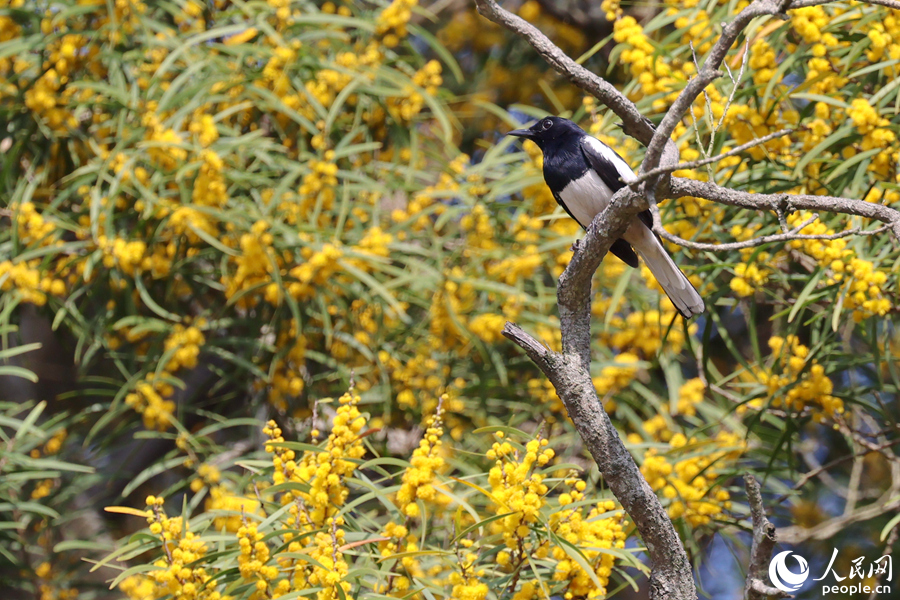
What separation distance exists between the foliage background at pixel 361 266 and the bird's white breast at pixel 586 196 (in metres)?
0.20

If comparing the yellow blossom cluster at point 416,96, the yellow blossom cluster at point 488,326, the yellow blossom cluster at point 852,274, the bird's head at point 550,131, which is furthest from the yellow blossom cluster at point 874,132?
the yellow blossom cluster at point 416,96

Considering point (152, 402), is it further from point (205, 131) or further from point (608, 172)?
point (608, 172)

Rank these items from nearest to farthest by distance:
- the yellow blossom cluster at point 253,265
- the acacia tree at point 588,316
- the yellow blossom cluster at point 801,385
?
the acacia tree at point 588,316
the yellow blossom cluster at point 801,385
the yellow blossom cluster at point 253,265

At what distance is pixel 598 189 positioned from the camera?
1709 millimetres

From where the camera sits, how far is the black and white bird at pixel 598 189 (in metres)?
→ 1.58

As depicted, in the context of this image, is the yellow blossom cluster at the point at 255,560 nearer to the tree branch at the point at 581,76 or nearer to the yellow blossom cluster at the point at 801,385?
the tree branch at the point at 581,76

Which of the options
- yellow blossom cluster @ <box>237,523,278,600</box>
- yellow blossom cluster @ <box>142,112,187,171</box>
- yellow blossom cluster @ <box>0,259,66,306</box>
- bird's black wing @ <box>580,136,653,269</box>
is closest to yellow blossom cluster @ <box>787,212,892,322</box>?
bird's black wing @ <box>580,136,653,269</box>

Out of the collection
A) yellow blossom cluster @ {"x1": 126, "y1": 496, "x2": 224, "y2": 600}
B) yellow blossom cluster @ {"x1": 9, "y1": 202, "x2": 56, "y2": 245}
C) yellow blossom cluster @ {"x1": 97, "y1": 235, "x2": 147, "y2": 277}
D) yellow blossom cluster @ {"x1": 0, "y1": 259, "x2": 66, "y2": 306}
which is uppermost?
yellow blossom cluster @ {"x1": 9, "y1": 202, "x2": 56, "y2": 245}

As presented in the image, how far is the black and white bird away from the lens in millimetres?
1576

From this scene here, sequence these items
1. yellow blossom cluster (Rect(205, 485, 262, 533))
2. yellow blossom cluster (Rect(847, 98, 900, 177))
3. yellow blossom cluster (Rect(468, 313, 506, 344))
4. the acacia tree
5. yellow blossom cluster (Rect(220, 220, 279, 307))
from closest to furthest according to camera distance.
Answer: the acacia tree → yellow blossom cluster (Rect(205, 485, 262, 533)) → yellow blossom cluster (Rect(847, 98, 900, 177)) → yellow blossom cluster (Rect(220, 220, 279, 307)) → yellow blossom cluster (Rect(468, 313, 506, 344))

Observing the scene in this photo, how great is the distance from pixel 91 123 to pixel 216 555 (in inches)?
63.1

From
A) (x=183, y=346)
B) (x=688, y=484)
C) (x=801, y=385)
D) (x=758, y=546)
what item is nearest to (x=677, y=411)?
(x=688, y=484)

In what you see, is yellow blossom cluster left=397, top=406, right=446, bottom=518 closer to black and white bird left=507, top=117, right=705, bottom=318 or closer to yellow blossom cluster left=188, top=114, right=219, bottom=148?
black and white bird left=507, top=117, right=705, bottom=318

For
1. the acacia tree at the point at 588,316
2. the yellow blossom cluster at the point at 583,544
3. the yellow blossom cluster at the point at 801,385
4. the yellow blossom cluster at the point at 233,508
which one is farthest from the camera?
the yellow blossom cluster at the point at 801,385
